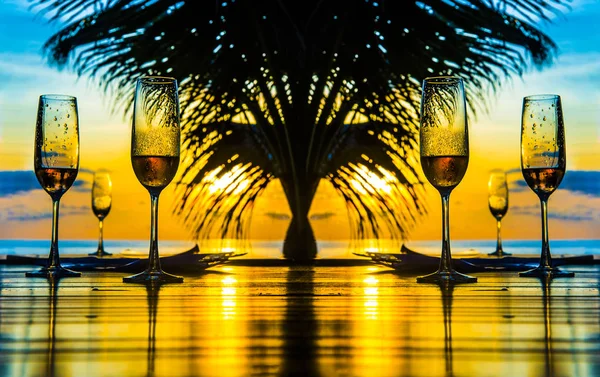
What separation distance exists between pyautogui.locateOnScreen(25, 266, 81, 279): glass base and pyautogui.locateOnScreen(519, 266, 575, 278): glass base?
0.64 metres

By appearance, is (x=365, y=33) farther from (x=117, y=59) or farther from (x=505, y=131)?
(x=117, y=59)

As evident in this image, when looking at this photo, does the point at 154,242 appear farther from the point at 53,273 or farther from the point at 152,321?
the point at 152,321

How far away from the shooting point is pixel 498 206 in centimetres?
203

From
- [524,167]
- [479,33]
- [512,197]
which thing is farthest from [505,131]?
[524,167]

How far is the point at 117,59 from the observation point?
288 cm

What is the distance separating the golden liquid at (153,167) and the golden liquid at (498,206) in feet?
4.06

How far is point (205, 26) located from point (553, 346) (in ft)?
8.46

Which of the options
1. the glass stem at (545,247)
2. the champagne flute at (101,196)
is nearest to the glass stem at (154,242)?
the glass stem at (545,247)

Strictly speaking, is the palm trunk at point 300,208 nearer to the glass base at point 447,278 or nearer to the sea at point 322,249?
the sea at point 322,249

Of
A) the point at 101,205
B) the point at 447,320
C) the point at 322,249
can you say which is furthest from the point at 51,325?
the point at 322,249

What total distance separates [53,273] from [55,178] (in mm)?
167

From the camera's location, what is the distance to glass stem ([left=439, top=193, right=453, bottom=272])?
0.95m

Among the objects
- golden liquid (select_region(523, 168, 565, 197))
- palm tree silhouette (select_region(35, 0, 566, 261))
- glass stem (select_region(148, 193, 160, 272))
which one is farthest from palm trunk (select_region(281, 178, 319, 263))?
glass stem (select_region(148, 193, 160, 272))

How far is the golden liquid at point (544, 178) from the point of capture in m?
1.15
